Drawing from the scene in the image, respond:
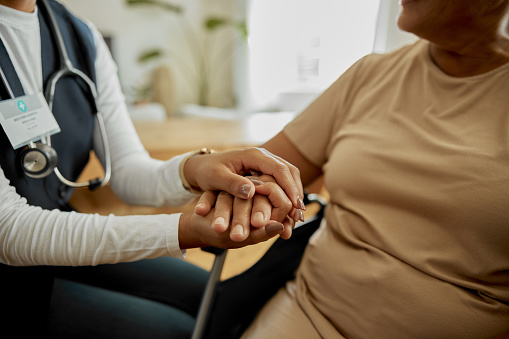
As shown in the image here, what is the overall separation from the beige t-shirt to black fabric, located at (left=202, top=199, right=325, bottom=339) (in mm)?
62

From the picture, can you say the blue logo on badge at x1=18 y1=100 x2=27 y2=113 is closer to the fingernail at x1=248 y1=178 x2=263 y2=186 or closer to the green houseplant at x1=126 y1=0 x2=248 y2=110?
the fingernail at x1=248 y1=178 x2=263 y2=186

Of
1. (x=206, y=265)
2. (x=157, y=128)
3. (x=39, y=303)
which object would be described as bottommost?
(x=206, y=265)

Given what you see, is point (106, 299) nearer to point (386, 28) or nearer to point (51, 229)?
point (51, 229)

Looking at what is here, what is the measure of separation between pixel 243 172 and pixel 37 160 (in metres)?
0.39

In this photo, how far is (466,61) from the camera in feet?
2.34

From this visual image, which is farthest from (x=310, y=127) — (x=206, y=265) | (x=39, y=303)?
(x=206, y=265)

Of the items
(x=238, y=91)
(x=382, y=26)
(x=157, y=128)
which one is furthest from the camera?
(x=238, y=91)

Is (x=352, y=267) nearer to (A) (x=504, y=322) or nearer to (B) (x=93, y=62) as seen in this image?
(A) (x=504, y=322)

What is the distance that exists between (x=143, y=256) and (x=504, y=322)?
2.26ft

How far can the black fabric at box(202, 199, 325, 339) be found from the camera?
768mm

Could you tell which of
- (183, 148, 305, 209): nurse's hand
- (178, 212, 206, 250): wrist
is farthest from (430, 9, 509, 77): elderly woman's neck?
(178, 212, 206, 250): wrist

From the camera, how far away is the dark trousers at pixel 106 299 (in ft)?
2.23

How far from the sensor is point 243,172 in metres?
0.66

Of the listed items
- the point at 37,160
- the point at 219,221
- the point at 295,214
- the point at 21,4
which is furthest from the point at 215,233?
the point at 21,4
